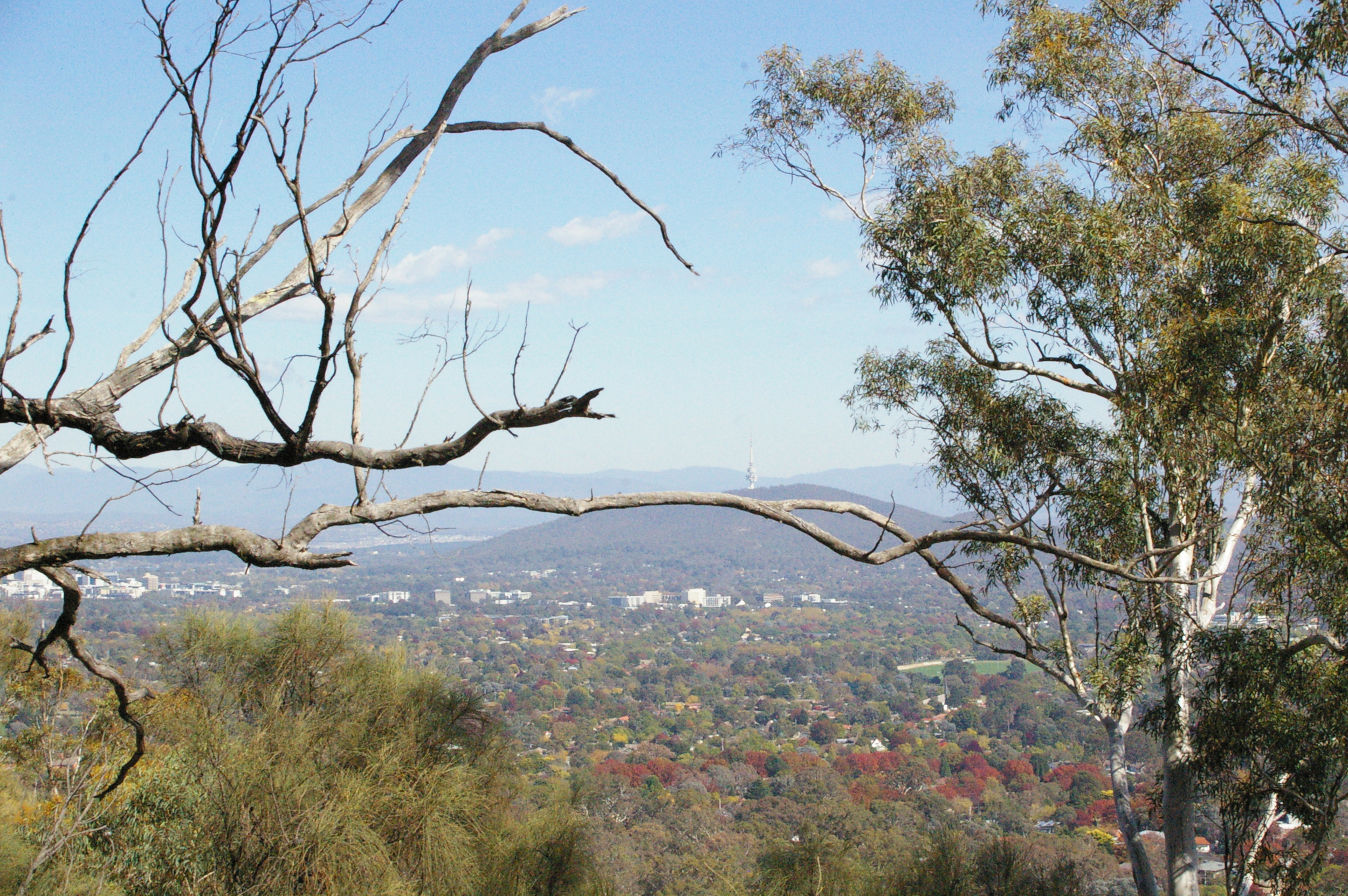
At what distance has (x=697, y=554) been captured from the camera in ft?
235

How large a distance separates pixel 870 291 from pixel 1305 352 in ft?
7.66

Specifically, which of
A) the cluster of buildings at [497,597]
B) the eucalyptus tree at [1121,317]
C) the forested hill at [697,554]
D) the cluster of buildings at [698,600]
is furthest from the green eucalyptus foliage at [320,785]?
the forested hill at [697,554]

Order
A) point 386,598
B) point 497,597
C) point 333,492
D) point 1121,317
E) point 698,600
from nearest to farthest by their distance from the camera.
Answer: point 1121,317
point 386,598
point 497,597
point 698,600
point 333,492

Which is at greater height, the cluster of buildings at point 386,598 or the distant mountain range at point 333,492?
the distant mountain range at point 333,492

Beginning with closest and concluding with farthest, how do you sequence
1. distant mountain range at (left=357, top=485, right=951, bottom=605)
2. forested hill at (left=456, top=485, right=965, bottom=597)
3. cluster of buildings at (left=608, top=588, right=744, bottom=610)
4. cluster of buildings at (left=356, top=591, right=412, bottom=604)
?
cluster of buildings at (left=356, top=591, right=412, bottom=604)
cluster of buildings at (left=608, top=588, right=744, bottom=610)
distant mountain range at (left=357, top=485, right=951, bottom=605)
forested hill at (left=456, top=485, right=965, bottom=597)

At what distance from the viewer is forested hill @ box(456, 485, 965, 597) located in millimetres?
56781

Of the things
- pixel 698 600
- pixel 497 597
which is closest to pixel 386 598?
pixel 497 597

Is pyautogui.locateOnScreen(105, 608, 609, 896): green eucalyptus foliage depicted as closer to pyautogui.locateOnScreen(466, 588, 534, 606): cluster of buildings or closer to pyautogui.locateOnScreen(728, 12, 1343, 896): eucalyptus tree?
pyautogui.locateOnScreen(728, 12, 1343, 896): eucalyptus tree

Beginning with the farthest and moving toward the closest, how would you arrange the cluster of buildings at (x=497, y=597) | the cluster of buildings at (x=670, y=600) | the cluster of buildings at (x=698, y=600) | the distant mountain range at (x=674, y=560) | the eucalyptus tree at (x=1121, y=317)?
the distant mountain range at (x=674, y=560), the cluster of buildings at (x=698, y=600), the cluster of buildings at (x=670, y=600), the cluster of buildings at (x=497, y=597), the eucalyptus tree at (x=1121, y=317)

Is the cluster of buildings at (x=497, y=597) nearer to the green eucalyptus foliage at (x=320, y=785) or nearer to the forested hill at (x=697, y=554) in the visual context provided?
the forested hill at (x=697, y=554)

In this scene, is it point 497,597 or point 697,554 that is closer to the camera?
point 497,597

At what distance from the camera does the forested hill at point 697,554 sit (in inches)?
2235

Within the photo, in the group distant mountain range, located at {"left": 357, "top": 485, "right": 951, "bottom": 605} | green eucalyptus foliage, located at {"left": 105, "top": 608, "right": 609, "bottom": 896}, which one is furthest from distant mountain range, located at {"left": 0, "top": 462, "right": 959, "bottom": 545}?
green eucalyptus foliage, located at {"left": 105, "top": 608, "right": 609, "bottom": 896}

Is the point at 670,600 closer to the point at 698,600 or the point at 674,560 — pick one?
the point at 698,600
